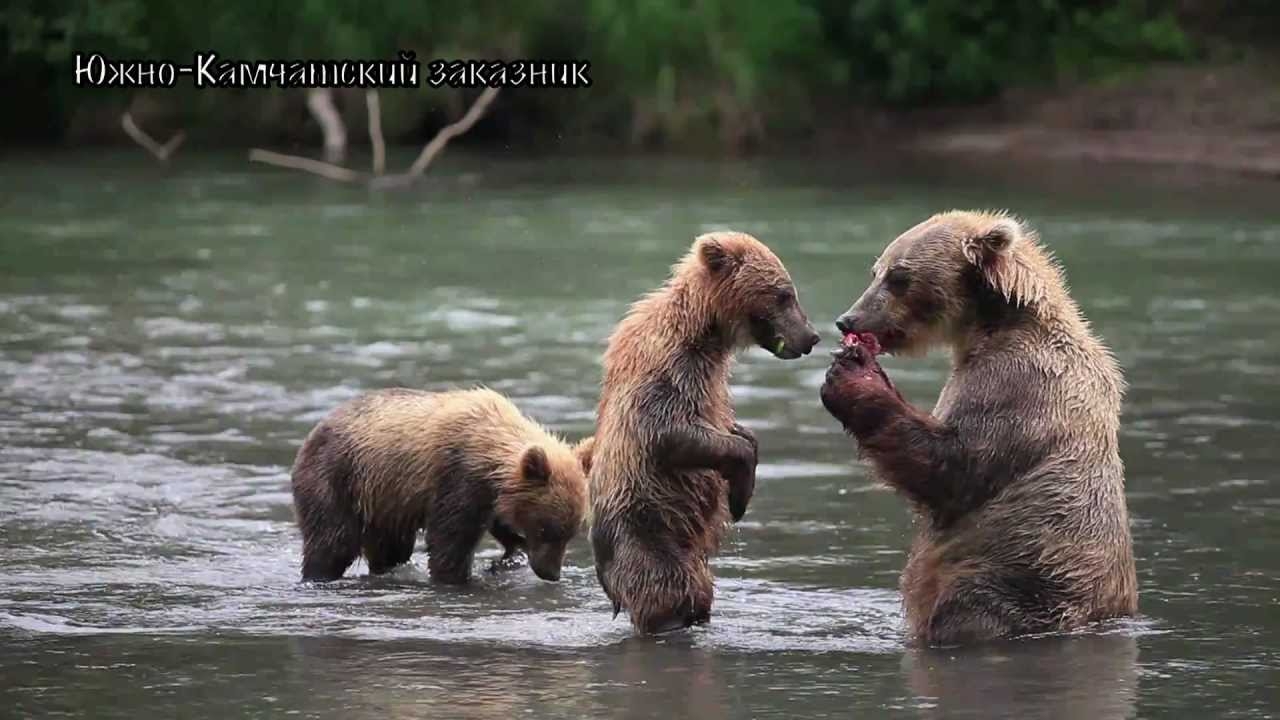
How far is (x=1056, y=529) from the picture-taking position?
22.4 feet

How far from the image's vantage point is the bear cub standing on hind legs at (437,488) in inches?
329

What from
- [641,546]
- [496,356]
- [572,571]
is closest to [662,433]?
[641,546]

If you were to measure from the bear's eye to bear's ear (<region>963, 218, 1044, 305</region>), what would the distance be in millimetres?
195

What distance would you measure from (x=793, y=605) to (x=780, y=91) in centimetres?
2626

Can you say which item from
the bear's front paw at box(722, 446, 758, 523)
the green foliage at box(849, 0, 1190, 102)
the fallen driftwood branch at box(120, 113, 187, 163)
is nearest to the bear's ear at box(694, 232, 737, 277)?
the bear's front paw at box(722, 446, 758, 523)

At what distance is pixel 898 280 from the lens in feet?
23.3

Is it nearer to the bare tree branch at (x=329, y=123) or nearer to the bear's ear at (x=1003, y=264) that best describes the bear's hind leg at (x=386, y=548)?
the bear's ear at (x=1003, y=264)

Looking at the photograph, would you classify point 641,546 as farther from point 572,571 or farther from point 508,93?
point 508,93

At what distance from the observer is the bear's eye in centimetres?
707

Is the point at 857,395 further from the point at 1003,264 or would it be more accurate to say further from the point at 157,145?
the point at 157,145

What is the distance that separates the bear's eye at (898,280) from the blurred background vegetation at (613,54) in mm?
25547

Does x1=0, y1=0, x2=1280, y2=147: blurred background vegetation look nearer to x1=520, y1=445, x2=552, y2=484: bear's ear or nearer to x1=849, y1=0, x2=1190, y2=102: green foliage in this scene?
x1=849, y1=0, x2=1190, y2=102: green foliage

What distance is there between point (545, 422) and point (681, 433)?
13.7 feet

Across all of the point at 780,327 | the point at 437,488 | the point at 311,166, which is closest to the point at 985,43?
the point at 311,166
